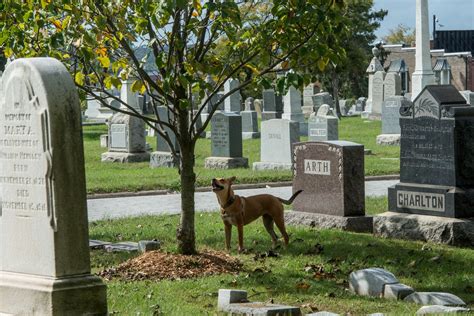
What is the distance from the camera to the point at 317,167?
49.5ft

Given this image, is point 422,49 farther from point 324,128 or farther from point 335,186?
point 335,186

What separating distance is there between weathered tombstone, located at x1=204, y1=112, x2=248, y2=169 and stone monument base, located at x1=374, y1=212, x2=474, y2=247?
11.8 m

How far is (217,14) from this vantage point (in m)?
11.8

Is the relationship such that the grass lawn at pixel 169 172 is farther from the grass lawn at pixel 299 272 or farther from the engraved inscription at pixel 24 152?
the engraved inscription at pixel 24 152

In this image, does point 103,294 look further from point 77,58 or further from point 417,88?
point 417,88

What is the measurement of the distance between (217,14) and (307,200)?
4170 mm

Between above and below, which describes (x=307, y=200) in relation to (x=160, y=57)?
below

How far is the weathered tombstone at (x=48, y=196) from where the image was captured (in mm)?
7922

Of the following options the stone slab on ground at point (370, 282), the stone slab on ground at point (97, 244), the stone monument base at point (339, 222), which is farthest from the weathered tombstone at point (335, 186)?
the stone slab on ground at point (370, 282)

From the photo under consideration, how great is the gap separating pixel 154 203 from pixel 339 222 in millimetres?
5346

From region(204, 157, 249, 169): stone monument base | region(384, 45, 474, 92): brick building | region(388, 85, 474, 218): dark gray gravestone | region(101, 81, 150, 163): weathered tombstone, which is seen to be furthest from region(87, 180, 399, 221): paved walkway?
region(384, 45, 474, 92): brick building

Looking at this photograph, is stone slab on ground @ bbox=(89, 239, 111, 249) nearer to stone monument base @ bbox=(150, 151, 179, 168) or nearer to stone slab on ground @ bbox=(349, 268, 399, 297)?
stone slab on ground @ bbox=(349, 268, 399, 297)

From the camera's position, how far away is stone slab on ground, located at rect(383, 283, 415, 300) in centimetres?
976

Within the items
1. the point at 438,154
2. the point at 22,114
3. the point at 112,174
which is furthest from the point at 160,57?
the point at 112,174
